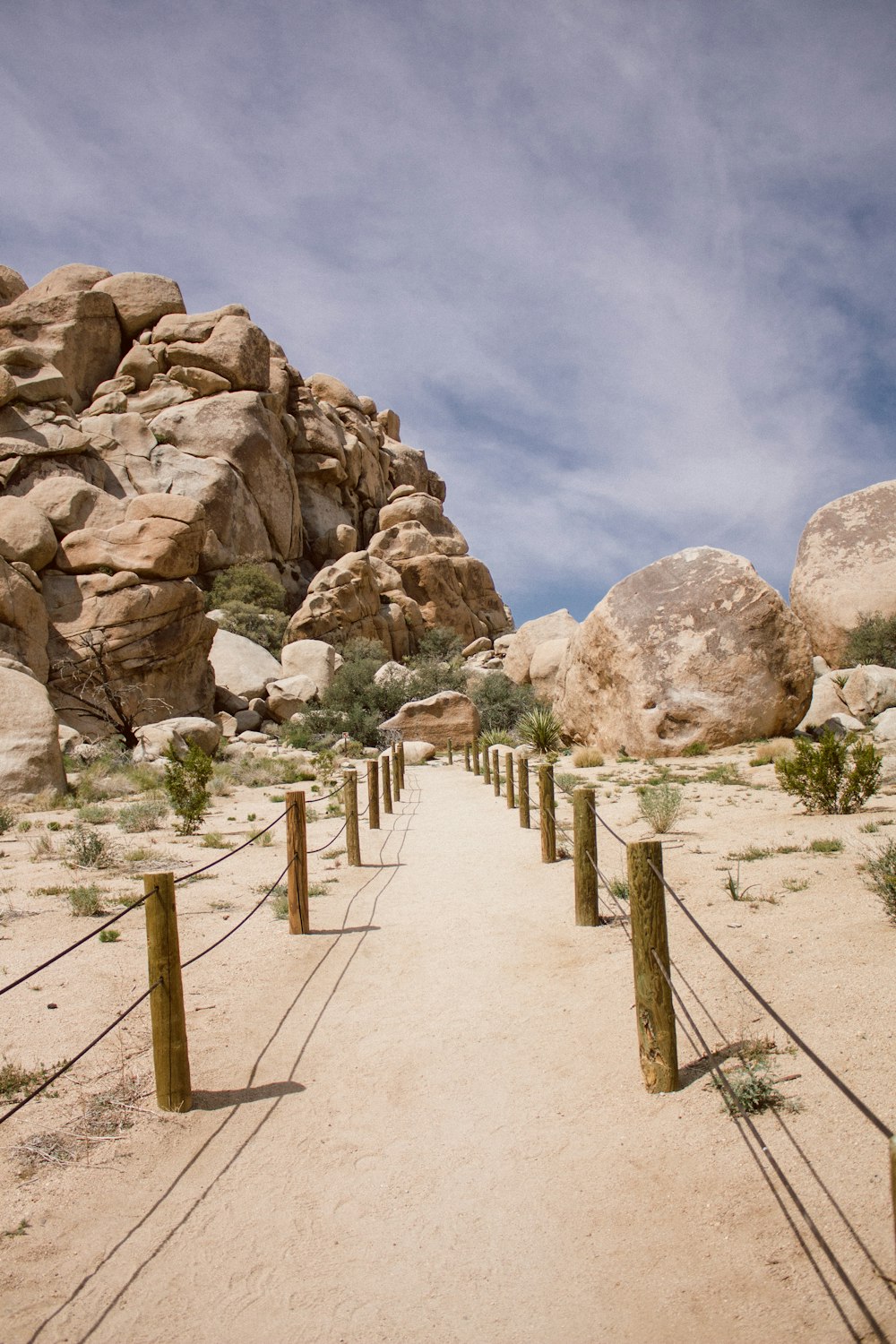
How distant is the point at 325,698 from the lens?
104 feet

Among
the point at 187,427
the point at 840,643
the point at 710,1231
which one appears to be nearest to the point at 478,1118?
the point at 710,1231

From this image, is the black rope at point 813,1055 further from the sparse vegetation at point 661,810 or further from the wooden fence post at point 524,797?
the wooden fence post at point 524,797

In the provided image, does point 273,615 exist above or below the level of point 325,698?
above

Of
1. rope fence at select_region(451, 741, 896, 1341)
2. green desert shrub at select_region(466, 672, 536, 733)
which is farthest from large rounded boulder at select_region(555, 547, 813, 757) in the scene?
rope fence at select_region(451, 741, 896, 1341)

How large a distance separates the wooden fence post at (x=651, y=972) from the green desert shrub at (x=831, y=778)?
641cm

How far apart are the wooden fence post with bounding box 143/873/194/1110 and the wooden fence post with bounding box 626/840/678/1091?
2.36 meters

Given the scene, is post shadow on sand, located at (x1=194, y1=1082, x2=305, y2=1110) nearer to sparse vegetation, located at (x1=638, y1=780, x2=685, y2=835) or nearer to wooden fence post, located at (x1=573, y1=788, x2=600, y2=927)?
wooden fence post, located at (x1=573, y1=788, x2=600, y2=927)

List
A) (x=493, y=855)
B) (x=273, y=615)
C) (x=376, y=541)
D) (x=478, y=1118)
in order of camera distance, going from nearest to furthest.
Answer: (x=478, y=1118), (x=493, y=855), (x=273, y=615), (x=376, y=541)

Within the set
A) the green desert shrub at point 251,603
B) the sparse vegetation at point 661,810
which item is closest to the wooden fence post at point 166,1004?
the sparse vegetation at point 661,810

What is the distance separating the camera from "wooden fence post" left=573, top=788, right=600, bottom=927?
278 inches

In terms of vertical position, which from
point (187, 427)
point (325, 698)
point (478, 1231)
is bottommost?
point (478, 1231)

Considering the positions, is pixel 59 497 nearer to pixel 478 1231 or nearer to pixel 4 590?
pixel 4 590

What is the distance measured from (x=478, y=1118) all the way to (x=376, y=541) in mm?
46284

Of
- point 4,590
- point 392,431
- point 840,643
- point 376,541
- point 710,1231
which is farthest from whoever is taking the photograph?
point 392,431
